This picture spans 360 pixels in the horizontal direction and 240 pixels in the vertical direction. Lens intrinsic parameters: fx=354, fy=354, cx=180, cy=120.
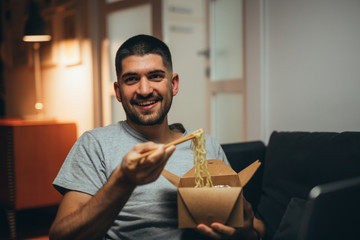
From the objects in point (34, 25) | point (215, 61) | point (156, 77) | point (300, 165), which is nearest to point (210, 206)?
point (156, 77)

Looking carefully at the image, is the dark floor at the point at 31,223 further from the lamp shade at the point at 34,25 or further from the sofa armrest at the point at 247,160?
the sofa armrest at the point at 247,160

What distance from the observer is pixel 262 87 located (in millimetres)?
2088

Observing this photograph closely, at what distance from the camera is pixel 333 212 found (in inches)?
23.4

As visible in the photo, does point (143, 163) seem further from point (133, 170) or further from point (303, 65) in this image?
point (303, 65)

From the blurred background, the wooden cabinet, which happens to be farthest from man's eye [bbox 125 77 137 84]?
the wooden cabinet

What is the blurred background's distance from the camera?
1.72 metres

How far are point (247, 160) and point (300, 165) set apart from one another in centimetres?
27

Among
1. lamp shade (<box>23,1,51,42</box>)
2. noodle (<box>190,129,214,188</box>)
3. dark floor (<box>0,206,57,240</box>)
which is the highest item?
lamp shade (<box>23,1,51,42</box>)

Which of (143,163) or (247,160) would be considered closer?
(143,163)

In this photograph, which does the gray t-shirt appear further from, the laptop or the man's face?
the laptop

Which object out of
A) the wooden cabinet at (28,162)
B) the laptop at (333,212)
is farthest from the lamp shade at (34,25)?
the laptop at (333,212)

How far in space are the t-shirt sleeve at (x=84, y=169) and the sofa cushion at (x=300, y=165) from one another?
Result: 79 centimetres

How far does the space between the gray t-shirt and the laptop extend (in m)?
0.53

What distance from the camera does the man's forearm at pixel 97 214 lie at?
0.88 m
